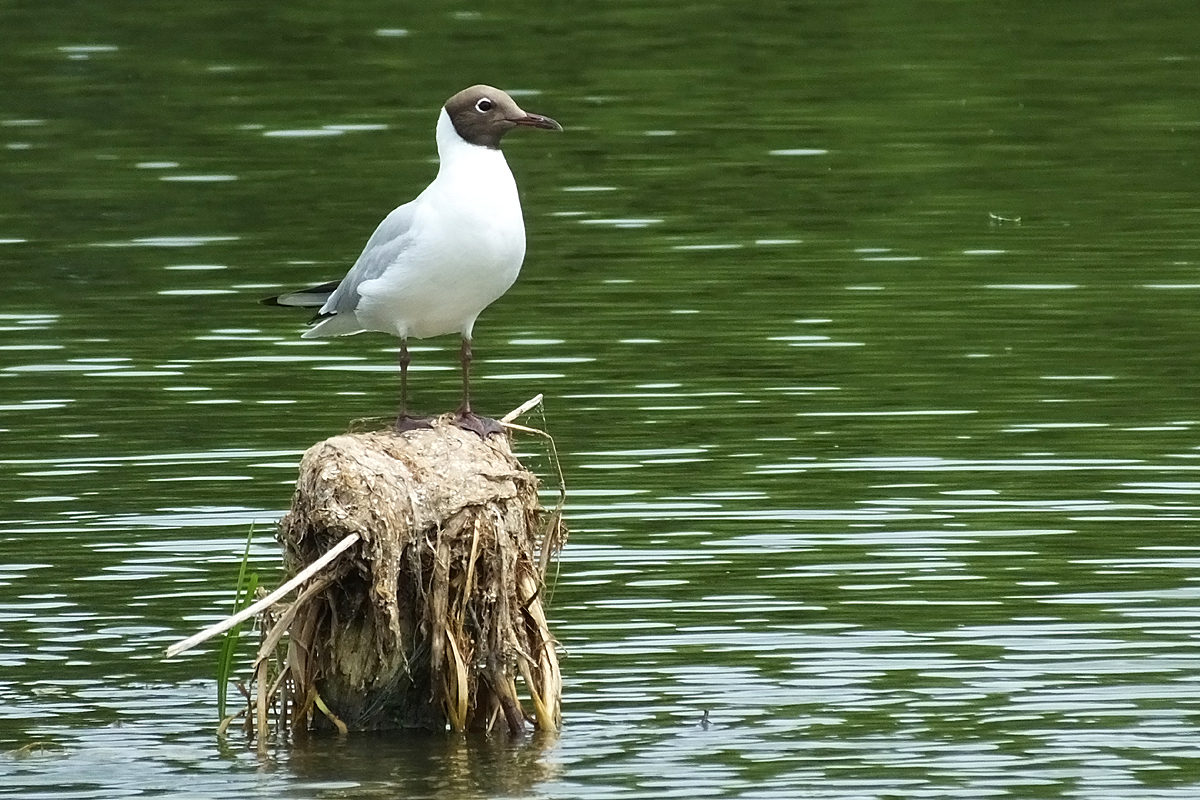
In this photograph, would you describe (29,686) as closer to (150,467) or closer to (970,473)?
(150,467)

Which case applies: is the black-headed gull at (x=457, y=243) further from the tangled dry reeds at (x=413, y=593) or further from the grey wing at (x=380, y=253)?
the tangled dry reeds at (x=413, y=593)

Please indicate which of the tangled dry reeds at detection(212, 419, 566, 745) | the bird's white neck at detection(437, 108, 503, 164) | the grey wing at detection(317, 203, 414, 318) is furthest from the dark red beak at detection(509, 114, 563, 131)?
the tangled dry reeds at detection(212, 419, 566, 745)

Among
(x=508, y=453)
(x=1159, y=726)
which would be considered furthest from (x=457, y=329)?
(x=1159, y=726)

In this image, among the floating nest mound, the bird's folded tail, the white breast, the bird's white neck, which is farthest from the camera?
the bird's folded tail

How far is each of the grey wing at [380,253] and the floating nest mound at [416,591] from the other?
0.93 meters

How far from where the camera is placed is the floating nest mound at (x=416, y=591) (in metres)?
11.9

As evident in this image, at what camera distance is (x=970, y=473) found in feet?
55.6

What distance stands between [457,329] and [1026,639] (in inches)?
132

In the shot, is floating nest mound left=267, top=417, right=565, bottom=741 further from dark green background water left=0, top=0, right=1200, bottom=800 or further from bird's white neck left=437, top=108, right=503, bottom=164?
bird's white neck left=437, top=108, right=503, bottom=164

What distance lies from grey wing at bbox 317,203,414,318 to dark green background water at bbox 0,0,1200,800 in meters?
2.12

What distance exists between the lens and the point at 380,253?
12.9m

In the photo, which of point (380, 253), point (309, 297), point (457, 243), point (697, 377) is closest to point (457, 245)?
point (457, 243)

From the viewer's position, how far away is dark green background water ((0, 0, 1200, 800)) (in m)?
12.6

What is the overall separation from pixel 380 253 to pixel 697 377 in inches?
286
